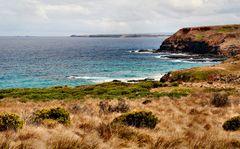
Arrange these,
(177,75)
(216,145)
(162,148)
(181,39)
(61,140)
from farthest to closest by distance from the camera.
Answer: (181,39) → (177,75) → (216,145) → (162,148) → (61,140)

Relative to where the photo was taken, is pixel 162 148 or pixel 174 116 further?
pixel 174 116

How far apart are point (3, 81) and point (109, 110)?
212 ft

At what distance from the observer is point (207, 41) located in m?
144

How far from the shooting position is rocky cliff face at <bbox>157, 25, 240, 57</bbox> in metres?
135

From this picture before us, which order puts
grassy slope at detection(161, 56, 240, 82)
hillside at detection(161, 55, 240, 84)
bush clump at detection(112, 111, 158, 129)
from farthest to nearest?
grassy slope at detection(161, 56, 240, 82), hillside at detection(161, 55, 240, 84), bush clump at detection(112, 111, 158, 129)

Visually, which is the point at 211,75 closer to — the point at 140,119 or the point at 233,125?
the point at 233,125

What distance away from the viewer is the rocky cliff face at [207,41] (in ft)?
444

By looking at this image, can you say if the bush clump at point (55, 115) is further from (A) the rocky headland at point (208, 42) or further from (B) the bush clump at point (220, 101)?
(A) the rocky headland at point (208, 42)

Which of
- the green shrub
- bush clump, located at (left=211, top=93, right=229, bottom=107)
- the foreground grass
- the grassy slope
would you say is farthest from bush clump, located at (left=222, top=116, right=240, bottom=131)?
the grassy slope

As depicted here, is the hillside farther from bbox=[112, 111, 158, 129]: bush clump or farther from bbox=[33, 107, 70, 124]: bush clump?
bbox=[33, 107, 70, 124]: bush clump

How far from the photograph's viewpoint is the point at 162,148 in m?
7.55

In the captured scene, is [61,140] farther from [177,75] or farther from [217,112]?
[177,75]

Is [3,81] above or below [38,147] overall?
below

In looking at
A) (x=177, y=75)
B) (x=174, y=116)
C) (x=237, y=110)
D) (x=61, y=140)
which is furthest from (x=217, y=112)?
(x=177, y=75)
